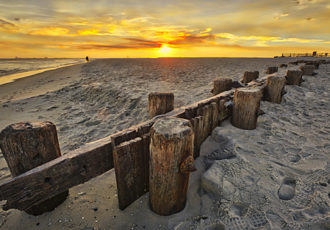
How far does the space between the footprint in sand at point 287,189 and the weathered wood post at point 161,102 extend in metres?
1.69

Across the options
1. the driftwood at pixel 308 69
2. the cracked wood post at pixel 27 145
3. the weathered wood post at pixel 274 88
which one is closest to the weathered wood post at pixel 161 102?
the cracked wood post at pixel 27 145

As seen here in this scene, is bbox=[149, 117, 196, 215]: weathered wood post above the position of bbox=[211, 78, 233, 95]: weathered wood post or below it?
below

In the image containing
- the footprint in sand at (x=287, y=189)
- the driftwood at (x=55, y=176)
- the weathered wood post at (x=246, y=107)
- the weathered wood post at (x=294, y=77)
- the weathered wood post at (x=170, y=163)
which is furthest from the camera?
the weathered wood post at (x=294, y=77)

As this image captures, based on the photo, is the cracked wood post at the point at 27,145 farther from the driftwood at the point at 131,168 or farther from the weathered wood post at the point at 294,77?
the weathered wood post at the point at 294,77

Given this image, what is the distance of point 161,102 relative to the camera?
240cm

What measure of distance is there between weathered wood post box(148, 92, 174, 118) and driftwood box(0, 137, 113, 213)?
95cm

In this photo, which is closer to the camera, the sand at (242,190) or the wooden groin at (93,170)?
the wooden groin at (93,170)

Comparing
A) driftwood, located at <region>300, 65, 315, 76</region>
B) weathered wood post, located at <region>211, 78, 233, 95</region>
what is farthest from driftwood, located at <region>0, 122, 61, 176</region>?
driftwood, located at <region>300, 65, 315, 76</region>

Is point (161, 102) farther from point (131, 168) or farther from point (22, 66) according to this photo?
point (22, 66)

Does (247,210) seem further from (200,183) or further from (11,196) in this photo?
(11,196)

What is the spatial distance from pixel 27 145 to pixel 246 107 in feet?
10.5

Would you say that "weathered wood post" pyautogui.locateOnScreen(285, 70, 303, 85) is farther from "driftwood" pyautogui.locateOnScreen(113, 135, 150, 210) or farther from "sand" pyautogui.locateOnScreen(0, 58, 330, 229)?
"driftwood" pyautogui.locateOnScreen(113, 135, 150, 210)

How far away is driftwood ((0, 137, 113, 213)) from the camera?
50.3 inches

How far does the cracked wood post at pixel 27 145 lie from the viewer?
1516mm
